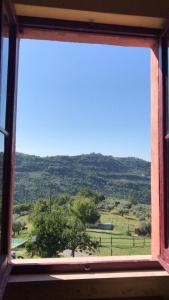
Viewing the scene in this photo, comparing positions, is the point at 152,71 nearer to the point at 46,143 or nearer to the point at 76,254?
the point at 46,143

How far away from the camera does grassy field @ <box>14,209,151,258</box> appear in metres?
1.96

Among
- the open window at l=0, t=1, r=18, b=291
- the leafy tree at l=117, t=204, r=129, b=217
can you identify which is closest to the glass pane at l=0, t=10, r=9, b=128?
A: the open window at l=0, t=1, r=18, b=291

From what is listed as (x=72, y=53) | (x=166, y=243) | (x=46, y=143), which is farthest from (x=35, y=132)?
(x=166, y=243)

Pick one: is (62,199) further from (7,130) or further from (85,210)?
(7,130)

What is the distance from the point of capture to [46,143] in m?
2.10

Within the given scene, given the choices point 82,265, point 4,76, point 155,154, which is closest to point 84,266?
point 82,265

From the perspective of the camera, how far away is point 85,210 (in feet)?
6.69

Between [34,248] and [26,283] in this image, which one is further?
[34,248]

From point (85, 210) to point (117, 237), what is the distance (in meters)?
0.27

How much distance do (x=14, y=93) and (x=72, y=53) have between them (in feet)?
2.24

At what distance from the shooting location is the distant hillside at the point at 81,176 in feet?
6.48

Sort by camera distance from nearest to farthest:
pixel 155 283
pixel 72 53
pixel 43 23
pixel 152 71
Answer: pixel 155 283 < pixel 43 23 < pixel 152 71 < pixel 72 53

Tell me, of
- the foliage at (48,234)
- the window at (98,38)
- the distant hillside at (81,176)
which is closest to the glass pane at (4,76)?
the window at (98,38)

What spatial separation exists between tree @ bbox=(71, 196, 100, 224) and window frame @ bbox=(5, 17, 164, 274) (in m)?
0.25
